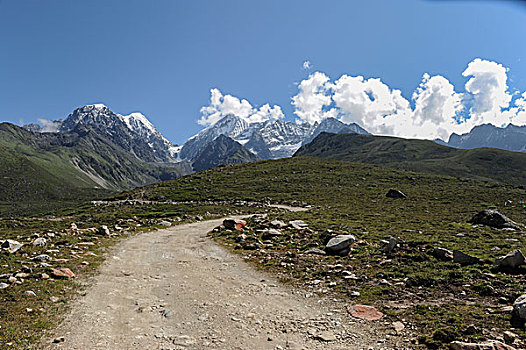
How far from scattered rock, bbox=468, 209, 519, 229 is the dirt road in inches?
1040

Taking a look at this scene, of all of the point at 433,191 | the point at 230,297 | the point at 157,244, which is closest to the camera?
the point at 230,297

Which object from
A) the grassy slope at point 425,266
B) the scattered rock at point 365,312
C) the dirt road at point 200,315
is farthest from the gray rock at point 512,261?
the dirt road at point 200,315

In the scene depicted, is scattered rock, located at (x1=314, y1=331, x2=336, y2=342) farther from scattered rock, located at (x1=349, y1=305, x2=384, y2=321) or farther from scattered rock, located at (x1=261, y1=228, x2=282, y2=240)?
scattered rock, located at (x1=261, y1=228, x2=282, y2=240)

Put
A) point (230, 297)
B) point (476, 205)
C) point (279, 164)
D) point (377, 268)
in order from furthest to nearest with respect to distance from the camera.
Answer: point (279, 164)
point (476, 205)
point (377, 268)
point (230, 297)

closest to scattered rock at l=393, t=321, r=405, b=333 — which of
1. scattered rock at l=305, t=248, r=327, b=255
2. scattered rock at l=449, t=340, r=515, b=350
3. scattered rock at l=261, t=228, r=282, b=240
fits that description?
scattered rock at l=449, t=340, r=515, b=350

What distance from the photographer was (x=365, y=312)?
10.0 meters

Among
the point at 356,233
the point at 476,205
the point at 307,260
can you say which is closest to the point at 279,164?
the point at 476,205

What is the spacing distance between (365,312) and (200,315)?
6.04 metres

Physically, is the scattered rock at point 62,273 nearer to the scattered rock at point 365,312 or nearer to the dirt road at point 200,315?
the dirt road at point 200,315

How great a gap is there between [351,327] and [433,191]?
6269cm

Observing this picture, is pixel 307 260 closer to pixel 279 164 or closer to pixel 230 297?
pixel 230 297

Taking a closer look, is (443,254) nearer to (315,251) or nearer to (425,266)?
(425,266)

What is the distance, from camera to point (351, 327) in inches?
359

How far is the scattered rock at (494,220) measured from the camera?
27.3 meters
